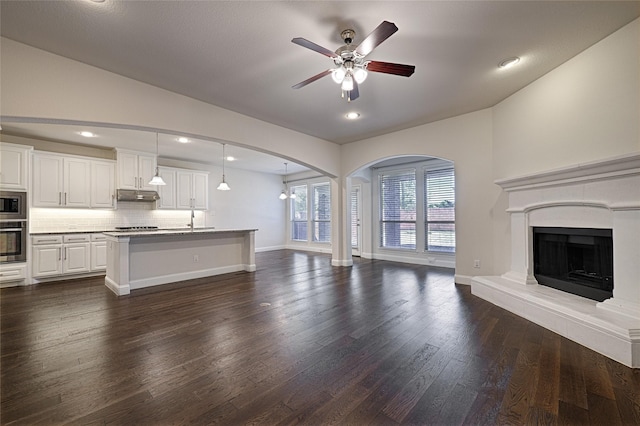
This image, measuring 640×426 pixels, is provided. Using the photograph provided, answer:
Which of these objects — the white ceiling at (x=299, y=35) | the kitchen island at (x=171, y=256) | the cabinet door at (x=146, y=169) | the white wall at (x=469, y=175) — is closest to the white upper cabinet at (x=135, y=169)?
the cabinet door at (x=146, y=169)

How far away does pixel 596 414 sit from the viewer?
1622mm

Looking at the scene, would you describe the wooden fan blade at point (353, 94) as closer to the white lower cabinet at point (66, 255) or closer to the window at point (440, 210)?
the window at point (440, 210)

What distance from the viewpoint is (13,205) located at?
4750mm

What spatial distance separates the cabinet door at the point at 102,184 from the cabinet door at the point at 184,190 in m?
1.43

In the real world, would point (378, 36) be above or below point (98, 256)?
above

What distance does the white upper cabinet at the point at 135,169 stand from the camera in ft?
19.9

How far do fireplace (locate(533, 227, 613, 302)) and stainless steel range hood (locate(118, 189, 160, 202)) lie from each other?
25.1ft

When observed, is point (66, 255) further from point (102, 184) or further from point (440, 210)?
point (440, 210)

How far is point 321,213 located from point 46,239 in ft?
22.5

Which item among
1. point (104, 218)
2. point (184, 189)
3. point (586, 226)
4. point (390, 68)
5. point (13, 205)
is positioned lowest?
point (586, 226)

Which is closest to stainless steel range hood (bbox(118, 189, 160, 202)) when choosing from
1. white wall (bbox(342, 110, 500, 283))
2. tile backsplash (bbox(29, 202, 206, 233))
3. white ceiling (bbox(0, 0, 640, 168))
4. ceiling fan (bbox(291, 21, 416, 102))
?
tile backsplash (bbox(29, 202, 206, 233))

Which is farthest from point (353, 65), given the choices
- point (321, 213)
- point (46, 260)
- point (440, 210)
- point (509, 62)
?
point (321, 213)

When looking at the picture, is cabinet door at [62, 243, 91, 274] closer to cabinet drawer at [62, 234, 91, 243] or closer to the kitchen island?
cabinet drawer at [62, 234, 91, 243]

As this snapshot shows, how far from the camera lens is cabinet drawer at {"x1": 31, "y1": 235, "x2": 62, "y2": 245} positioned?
4987mm
